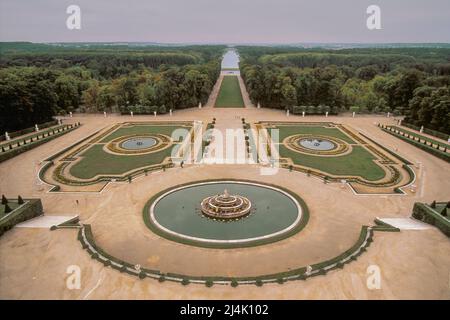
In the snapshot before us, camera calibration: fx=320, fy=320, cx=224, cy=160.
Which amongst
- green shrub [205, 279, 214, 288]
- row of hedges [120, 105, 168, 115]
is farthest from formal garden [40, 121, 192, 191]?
green shrub [205, 279, 214, 288]

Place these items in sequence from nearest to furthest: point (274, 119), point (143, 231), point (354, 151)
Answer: point (143, 231) < point (354, 151) < point (274, 119)

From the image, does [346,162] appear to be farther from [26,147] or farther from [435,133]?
[26,147]

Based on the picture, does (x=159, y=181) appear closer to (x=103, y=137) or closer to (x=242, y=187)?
(x=242, y=187)

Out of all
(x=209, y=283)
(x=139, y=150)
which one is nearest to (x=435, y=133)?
(x=139, y=150)

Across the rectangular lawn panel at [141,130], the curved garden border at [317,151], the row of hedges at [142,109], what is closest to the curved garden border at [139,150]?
the rectangular lawn panel at [141,130]

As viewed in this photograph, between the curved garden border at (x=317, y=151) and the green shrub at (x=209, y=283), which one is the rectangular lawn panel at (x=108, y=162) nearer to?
the curved garden border at (x=317, y=151)

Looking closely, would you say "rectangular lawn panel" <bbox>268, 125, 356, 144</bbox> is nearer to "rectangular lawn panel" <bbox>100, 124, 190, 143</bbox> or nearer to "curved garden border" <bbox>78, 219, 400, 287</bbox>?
"rectangular lawn panel" <bbox>100, 124, 190, 143</bbox>

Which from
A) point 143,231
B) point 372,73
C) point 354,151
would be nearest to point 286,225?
point 143,231
